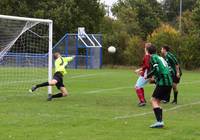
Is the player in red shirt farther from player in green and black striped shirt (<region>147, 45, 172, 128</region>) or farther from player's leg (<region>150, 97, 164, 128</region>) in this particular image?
player's leg (<region>150, 97, 164, 128</region>)

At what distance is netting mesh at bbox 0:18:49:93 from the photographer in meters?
22.2

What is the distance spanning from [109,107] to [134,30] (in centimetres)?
5374

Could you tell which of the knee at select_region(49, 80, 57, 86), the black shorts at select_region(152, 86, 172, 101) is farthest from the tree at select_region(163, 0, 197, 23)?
the black shorts at select_region(152, 86, 172, 101)

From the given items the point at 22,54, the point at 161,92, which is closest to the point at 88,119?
the point at 161,92

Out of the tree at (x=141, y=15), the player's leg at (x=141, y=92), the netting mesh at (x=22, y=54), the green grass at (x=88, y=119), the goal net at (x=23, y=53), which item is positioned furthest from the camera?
the tree at (x=141, y=15)

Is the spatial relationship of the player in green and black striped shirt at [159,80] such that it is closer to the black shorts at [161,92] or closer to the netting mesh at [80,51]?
the black shorts at [161,92]

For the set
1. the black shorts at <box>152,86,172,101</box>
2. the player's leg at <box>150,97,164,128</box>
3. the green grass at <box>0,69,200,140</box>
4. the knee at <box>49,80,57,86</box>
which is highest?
the black shorts at <box>152,86,172,101</box>

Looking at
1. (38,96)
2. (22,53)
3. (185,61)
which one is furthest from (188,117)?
(185,61)

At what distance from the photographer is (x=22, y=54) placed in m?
34.8

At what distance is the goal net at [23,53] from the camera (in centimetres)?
2064

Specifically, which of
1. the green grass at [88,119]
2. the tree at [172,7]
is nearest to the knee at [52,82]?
the green grass at [88,119]

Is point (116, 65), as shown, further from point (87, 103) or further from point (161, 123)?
point (161, 123)

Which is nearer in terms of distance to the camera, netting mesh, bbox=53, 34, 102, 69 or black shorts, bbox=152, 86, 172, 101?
black shorts, bbox=152, 86, 172, 101

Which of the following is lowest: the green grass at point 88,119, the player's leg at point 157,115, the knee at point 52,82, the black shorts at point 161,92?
the green grass at point 88,119
